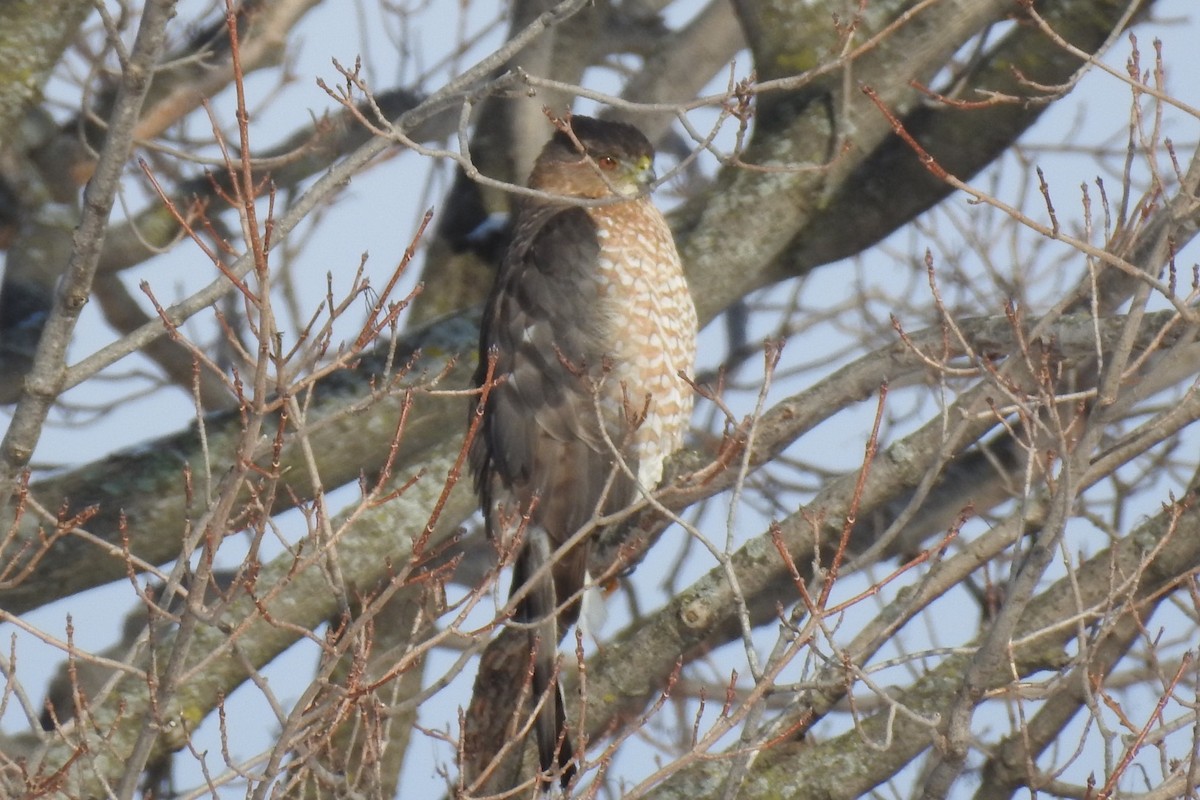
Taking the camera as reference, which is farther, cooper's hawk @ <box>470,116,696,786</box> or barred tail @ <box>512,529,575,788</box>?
cooper's hawk @ <box>470,116,696,786</box>

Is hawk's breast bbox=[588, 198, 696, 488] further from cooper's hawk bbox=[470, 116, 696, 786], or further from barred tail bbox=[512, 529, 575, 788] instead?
barred tail bbox=[512, 529, 575, 788]

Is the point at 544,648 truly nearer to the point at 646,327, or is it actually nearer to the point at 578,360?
the point at 578,360

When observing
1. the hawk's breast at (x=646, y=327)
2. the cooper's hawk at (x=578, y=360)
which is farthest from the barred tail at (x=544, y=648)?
the hawk's breast at (x=646, y=327)

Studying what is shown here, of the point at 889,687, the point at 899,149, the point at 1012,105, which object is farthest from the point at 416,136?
the point at 889,687

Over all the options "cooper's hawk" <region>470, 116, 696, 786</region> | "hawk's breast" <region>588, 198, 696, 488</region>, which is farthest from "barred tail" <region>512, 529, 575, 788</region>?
"hawk's breast" <region>588, 198, 696, 488</region>

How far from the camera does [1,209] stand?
6129 mm

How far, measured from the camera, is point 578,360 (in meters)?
5.00

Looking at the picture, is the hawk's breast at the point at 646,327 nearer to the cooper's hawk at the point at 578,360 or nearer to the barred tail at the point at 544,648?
the cooper's hawk at the point at 578,360

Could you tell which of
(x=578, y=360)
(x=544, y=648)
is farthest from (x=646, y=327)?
(x=544, y=648)

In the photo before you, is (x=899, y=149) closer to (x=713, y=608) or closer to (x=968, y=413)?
(x=713, y=608)

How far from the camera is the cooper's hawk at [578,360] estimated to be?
4895mm

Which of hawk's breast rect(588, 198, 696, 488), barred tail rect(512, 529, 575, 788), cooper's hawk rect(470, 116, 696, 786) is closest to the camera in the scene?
barred tail rect(512, 529, 575, 788)

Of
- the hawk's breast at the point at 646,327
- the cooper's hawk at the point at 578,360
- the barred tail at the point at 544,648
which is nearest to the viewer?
the barred tail at the point at 544,648

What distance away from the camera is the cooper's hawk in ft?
16.1
